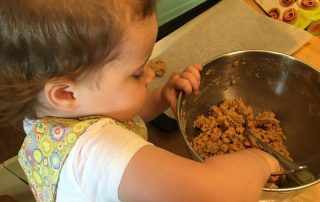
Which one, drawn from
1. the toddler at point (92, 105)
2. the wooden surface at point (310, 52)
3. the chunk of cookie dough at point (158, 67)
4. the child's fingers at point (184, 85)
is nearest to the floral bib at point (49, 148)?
the toddler at point (92, 105)

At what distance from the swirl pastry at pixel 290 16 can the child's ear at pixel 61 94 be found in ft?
2.09

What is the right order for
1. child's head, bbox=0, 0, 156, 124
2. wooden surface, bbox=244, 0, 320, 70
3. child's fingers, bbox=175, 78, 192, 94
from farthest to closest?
1. wooden surface, bbox=244, 0, 320, 70
2. child's fingers, bbox=175, 78, 192, 94
3. child's head, bbox=0, 0, 156, 124

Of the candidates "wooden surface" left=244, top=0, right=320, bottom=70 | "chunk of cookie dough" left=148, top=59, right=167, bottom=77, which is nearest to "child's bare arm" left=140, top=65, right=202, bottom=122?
"chunk of cookie dough" left=148, top=59, right=167, bottom=77

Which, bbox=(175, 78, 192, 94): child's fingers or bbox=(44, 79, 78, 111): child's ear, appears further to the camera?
bbox=(175, 78, 192, 94): child's fingers

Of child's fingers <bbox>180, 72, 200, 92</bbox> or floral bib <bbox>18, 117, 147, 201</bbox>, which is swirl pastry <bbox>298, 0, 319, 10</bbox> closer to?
child's fingers <bbox>180, 72, 200, 92</bbox>

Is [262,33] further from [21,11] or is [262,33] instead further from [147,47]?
[21,11]

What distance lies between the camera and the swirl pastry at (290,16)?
0.94 meters

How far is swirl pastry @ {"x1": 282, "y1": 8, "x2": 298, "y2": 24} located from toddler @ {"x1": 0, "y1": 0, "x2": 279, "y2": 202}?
1.66ft

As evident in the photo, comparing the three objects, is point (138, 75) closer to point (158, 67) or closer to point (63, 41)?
point (63, 41)

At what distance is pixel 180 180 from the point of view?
46 centimetres

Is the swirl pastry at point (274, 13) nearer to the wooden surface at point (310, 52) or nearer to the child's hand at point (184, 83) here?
the wooden surface at point (310, 52)

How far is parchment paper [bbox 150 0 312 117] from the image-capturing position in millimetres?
915

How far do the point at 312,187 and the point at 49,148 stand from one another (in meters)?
0.41

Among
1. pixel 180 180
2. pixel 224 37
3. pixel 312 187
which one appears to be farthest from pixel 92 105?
pixel 224 37
